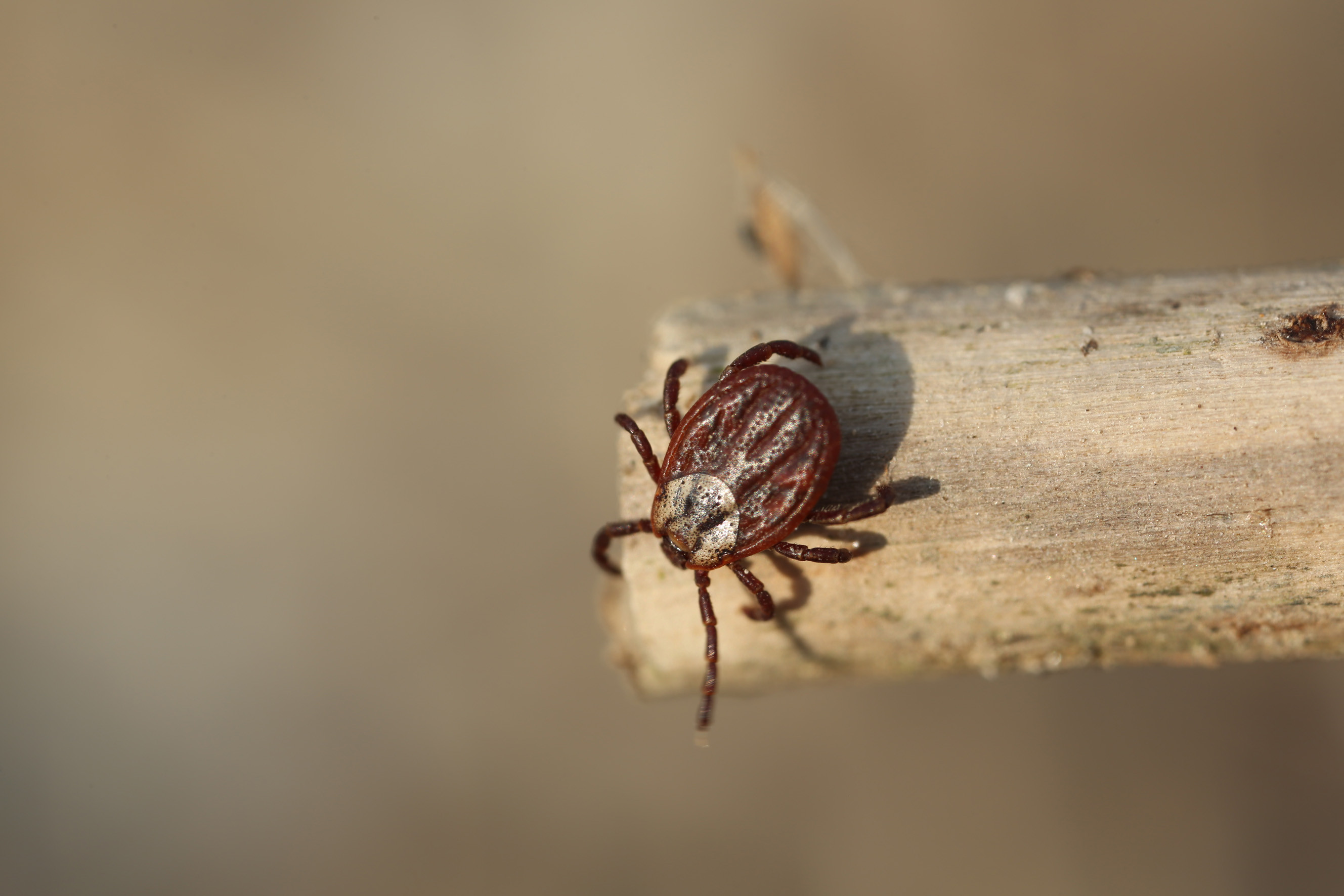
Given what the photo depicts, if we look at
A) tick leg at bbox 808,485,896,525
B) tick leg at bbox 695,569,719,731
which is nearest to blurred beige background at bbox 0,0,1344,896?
tick leg at bbox 695,569,719,731

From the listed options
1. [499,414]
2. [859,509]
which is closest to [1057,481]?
[859,509]

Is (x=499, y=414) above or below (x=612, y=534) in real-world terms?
above

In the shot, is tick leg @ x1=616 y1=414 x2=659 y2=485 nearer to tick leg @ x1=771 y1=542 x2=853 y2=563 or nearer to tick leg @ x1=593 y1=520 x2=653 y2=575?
tick leg @ x1=593 y1=520 x2=653 y2=575

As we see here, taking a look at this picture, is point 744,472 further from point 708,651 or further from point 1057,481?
point 1057,481

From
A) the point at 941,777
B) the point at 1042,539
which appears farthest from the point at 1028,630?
the point at 941,777

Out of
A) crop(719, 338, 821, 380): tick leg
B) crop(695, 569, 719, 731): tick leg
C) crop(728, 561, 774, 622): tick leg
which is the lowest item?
crop(695, 569, 719, 731): tick leg

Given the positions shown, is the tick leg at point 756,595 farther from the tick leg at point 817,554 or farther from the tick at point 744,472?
the tick leg at point 817,554

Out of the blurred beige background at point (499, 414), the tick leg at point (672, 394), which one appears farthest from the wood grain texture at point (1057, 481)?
the blurred beige background at point (499, 414)
